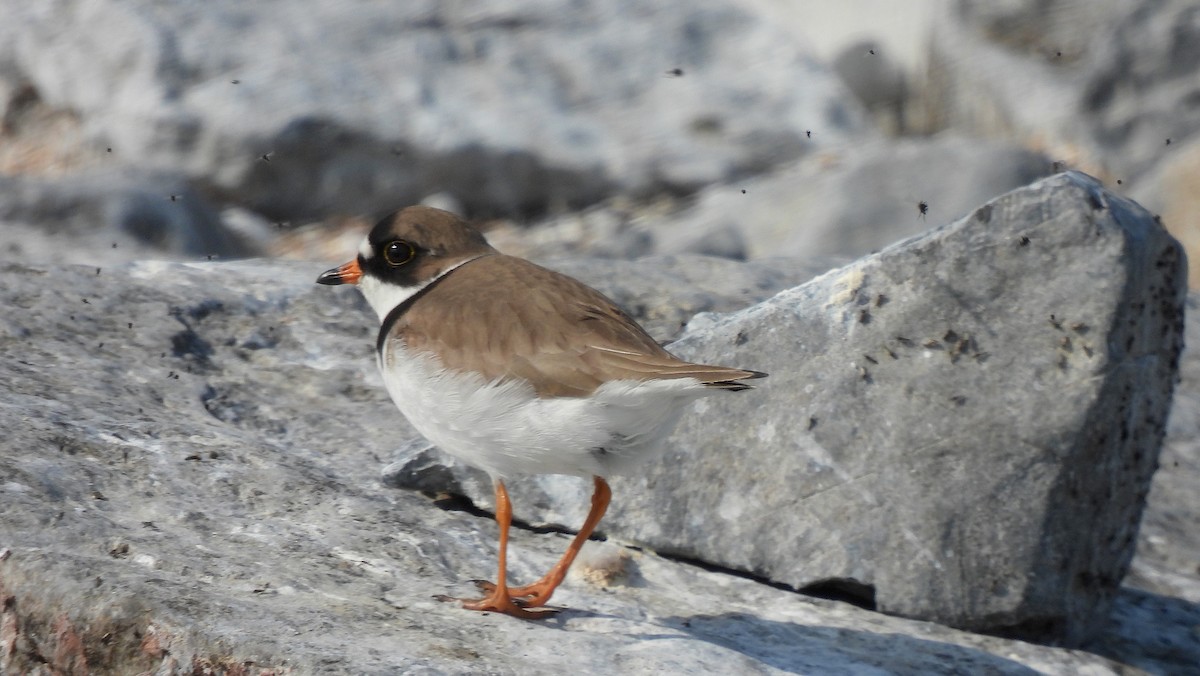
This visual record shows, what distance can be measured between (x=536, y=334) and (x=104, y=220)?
6259 millimetres

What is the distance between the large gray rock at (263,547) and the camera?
415 cm

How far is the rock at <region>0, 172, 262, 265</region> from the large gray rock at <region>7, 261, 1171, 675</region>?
3.09 m

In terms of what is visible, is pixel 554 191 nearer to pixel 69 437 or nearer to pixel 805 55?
pixel 805 55

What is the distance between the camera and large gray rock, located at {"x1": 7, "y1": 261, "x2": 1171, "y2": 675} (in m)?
4.15

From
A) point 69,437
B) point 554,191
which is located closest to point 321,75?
point 554,191

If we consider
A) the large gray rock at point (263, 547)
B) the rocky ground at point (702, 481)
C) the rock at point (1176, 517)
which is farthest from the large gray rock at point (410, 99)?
the rock at point (1176, 517)

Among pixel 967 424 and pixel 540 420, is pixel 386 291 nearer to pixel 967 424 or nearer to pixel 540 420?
pixel 540 420

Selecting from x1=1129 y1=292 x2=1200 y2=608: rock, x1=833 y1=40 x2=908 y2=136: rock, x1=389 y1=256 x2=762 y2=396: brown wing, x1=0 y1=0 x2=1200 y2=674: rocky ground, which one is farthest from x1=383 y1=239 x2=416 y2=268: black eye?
x1=833 y1=40 x2=908 y2=136: rock

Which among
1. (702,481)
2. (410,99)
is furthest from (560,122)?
(702,481)

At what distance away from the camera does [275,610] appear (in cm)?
425

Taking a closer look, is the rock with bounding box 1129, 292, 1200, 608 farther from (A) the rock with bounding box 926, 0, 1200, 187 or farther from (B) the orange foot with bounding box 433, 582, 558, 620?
(A) the rock with bounding box 926, 0, 1200, 187

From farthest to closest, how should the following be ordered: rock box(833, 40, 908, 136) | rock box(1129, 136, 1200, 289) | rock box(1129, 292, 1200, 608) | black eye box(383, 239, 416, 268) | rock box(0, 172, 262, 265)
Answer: rock box(833, 40, 908, 136), rock box(1129, 136, 1200, 289), rock box(0, 172, 262, 265), rock box(1129, 292, 1200, 608), black eye box(383, 239, 416, 268)

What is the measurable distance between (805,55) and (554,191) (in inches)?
115

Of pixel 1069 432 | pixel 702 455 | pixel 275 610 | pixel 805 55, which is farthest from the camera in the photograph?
pixel 805 55
